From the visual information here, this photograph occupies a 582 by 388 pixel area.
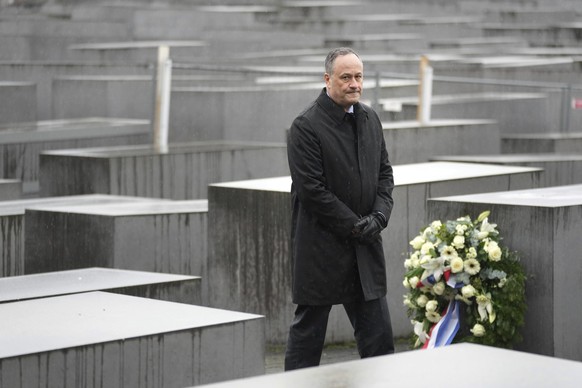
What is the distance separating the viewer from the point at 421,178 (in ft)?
31.5

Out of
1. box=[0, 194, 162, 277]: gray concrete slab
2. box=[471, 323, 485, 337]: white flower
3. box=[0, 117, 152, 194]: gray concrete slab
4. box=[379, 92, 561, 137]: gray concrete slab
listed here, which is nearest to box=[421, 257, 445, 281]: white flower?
box=[471, 323, 485, 337]: white flower

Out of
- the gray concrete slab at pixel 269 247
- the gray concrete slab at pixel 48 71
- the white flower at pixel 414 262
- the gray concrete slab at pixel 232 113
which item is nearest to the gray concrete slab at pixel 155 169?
the gray concrete slab at pixel 232 113

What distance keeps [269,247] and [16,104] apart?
822 cm

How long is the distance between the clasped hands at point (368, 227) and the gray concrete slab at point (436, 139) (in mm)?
6549

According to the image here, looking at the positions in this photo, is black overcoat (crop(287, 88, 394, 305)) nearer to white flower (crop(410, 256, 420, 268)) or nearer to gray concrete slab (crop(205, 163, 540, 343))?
white flower (crop(410, 256, 420, 268))

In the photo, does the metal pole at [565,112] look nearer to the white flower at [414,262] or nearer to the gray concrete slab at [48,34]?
the gray concrete slab at [48,34]

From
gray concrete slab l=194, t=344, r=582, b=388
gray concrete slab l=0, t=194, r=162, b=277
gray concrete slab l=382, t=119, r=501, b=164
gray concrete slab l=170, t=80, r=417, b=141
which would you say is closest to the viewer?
gray concrete slab l=194, t=344, r=582, b=388

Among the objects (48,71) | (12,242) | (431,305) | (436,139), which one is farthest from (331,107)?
(48,71)

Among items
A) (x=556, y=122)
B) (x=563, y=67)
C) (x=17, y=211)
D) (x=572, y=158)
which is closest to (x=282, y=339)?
(x=17, y=211)

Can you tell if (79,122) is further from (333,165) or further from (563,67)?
(333,165)

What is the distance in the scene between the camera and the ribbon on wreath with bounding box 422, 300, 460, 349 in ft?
24.9

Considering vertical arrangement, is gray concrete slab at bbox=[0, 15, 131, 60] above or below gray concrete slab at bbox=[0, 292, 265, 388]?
above

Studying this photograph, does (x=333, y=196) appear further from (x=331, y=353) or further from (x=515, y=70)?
(x=515, y=70)

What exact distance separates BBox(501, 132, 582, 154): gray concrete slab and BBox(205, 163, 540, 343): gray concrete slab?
255 inches
